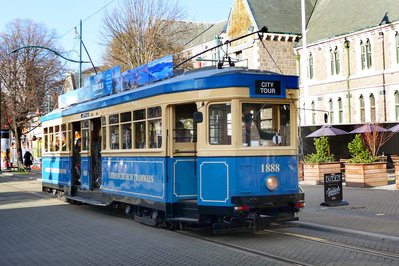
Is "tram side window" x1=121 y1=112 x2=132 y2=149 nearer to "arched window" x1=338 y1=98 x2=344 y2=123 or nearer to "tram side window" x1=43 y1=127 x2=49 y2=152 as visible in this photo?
"tram side window" x1=43 y1=127 x2=49 y2=152

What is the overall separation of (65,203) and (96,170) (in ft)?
11.7

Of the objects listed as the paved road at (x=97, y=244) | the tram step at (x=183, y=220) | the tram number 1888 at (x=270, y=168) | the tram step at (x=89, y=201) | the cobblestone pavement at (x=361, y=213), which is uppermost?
the tram number 1888 at (x=270, y=168)

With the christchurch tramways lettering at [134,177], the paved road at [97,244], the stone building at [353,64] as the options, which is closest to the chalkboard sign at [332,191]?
the paved road at [97,244]

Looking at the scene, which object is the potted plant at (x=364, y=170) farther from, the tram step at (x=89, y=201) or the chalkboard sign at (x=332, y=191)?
the tram step at (x=89, y=201)

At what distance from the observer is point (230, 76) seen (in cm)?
980

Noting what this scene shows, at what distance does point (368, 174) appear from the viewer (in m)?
18.7

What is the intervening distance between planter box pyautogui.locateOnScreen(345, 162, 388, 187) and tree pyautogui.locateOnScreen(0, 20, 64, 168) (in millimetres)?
29057

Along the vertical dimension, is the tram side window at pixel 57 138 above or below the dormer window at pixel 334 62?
below

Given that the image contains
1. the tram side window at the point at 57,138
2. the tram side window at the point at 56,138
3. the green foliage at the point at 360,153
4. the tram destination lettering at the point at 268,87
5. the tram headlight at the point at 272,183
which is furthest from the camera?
the green foliage at the point at 360,153

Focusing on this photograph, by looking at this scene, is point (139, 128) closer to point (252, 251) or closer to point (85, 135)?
point (85, 135)

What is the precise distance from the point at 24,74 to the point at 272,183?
35.4 m

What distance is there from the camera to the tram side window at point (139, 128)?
11719mm

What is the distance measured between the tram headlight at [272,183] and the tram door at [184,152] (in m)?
1.65

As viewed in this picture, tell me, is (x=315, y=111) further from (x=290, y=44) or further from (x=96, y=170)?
(x=96, y=170)
